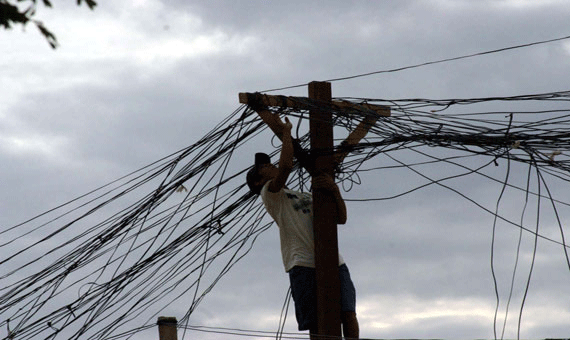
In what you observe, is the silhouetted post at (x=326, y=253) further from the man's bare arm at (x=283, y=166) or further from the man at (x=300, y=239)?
the man's bare arm at (x=283, y=166)

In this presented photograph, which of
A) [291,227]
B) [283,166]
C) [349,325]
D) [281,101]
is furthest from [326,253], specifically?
[281,101]

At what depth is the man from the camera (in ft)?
29.5

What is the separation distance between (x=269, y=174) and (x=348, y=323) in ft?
4.70

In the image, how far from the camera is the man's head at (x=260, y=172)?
9102 mm

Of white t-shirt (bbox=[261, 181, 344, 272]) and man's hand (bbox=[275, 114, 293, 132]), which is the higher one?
man's hand (bbox=[275, 114, 293, 132])

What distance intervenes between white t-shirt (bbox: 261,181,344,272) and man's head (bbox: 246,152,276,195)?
0.12m

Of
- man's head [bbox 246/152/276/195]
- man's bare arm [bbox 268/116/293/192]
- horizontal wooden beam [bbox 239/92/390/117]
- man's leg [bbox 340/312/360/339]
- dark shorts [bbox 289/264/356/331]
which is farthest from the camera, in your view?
horizontal wooden beam [bbox 239/92/390/117]

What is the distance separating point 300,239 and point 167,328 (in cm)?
142

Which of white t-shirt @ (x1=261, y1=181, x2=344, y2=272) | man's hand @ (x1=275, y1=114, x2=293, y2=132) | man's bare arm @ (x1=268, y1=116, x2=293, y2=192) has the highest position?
man's hand @ (x1=275, y1=114, x2=293, y2=132)

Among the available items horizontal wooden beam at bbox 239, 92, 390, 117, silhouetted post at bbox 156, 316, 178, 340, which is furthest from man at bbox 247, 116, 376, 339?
silhouetted post at bbox 156, 316, 178, 340

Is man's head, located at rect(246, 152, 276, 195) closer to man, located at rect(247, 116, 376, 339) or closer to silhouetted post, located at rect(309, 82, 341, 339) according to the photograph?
man, located at rect(247, 116, 376, 339)

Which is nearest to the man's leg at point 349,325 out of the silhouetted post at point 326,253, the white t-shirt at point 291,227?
the silhouetted post at point 326,253

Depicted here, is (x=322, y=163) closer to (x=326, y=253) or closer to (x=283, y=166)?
(x=283, y=166)

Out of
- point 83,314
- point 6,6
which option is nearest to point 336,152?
point 83,314
